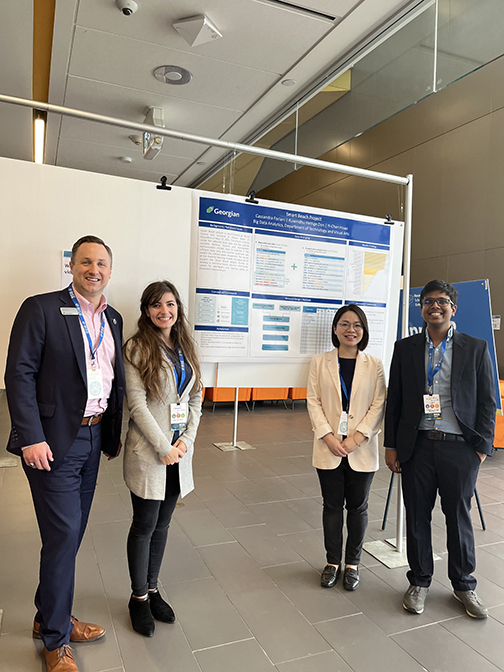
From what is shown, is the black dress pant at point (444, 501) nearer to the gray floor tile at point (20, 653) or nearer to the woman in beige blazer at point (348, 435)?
the woman in beige blazer at point (348, 435)

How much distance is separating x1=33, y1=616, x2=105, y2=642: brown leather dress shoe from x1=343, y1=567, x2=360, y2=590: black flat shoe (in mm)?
1295

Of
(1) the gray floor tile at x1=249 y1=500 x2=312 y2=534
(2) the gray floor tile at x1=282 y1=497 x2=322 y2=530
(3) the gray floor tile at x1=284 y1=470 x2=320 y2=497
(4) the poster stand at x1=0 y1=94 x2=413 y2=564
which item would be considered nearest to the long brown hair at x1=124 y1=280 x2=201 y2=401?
(4) the poster stand at x1=0 y1=94 x2=413 y2=564

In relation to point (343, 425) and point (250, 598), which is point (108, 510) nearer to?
point (250, 598)

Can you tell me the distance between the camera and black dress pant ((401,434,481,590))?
2490 mm

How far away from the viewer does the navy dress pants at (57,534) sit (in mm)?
1945

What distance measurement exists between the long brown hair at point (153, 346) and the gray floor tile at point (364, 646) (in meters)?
1.34

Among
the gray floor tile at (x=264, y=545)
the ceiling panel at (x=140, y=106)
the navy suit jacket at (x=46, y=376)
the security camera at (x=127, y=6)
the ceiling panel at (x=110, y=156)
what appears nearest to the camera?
the navy suit jacket at (x=46, y=376)

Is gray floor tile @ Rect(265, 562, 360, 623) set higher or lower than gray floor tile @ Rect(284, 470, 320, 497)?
higher

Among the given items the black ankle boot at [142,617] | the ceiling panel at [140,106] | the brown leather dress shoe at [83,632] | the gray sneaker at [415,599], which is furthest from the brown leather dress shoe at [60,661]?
the ceiling panel at [140,106]

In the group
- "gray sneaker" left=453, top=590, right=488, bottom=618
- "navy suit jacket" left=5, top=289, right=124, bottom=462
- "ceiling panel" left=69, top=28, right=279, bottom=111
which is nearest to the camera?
"navy suit jacket" left=5, top=289, right=124, bottom=462

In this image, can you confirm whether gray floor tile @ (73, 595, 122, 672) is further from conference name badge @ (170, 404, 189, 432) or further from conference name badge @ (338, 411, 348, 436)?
conference name badge @ (338, 411, 348, 436)

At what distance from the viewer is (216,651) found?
6.97ft

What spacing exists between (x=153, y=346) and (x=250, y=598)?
145cm

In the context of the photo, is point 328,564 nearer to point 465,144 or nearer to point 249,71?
point 249,71
